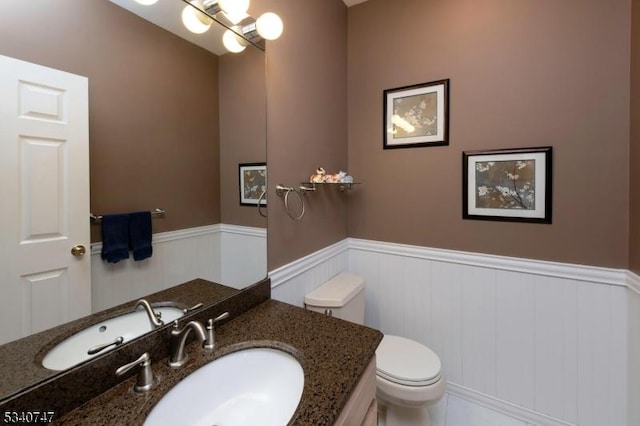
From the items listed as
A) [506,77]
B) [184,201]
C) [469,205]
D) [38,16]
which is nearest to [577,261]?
[469,205]

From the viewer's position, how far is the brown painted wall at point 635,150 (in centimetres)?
120

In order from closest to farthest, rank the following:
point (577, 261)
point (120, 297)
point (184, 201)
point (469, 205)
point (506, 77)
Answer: point (120, 297), point (184, 201), point (577, 261), point (506, 77), point (469, 205)

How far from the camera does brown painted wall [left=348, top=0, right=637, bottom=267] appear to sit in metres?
1.32

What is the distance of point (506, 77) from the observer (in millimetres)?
1500

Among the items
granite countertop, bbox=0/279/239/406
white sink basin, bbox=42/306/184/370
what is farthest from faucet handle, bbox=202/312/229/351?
granite countertop, bbox=0/279/239/406

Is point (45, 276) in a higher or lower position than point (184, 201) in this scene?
lower

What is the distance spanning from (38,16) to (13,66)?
5.9 inches

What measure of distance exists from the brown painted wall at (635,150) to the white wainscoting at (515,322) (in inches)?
5.6

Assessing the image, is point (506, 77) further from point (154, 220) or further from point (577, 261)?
point (154, 220)

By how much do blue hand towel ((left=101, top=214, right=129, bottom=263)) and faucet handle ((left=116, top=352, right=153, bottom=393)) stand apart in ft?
0.96

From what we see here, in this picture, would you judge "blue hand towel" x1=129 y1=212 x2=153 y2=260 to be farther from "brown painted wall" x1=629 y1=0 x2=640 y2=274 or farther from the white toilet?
"brown painted wall" x1=629 y1=0 x2=640 y2=274

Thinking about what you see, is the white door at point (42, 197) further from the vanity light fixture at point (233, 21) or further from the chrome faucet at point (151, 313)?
the vanity light fixture at point (233, 21)

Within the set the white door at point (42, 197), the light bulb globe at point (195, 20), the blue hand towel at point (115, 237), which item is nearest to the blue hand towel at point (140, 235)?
the blue hand towel at point (115, 237)

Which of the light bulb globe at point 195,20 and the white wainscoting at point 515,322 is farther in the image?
the white wainscoting at point 515,322
